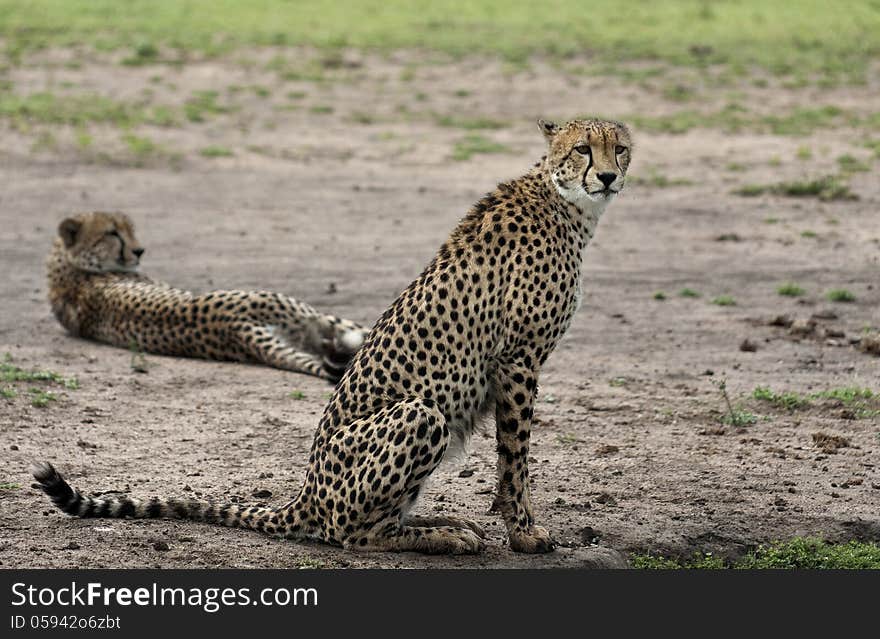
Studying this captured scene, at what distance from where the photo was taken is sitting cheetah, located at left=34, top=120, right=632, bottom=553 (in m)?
4.79

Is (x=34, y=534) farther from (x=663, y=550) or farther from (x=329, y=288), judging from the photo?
(x=329, y=288)

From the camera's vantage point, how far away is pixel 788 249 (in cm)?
1043

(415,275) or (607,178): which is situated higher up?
(607,178)

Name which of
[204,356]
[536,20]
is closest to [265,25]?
[536,20]

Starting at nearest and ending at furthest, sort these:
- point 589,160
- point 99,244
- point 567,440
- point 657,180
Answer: point 589,160 < point 567,440 < point 99,244 < point 657,180

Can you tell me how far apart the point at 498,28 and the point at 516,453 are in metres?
18.0

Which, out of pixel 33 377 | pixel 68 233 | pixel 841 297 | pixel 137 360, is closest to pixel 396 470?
pixel 33 377

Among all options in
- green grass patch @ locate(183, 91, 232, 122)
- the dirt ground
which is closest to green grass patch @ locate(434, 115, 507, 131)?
the dirt ground

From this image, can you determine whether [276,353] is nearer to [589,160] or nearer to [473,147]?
[589,160]

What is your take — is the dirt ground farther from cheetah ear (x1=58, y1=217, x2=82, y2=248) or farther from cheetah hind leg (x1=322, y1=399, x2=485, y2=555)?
cheetah ear (x1=58, y1=217, x2=82, y2=248)

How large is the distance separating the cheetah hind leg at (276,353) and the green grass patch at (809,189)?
5.65 meters

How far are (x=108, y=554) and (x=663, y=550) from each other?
1916mm

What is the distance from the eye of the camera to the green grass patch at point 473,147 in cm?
1423

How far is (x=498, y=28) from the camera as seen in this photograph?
73.0 feet
